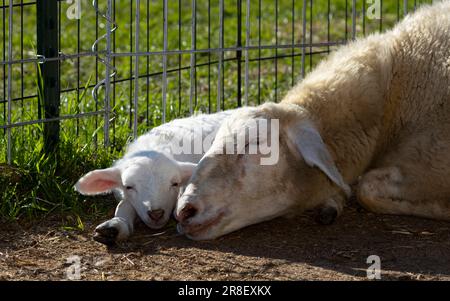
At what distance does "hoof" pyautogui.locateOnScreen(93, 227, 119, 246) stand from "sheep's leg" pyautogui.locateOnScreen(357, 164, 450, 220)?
4.92 ft

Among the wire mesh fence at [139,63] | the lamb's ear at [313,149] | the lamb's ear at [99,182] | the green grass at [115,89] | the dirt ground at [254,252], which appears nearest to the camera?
the dirt ground at [254,252]

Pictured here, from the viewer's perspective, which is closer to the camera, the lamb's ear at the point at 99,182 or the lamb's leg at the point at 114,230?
the lamb's leg at the point at 114,230

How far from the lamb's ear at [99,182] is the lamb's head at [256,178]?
55 cm

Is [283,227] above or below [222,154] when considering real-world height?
below

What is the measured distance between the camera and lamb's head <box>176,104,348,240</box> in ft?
18.3

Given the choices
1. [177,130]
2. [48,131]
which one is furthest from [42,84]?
[177,130]

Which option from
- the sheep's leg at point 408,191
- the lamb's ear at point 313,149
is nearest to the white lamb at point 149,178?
the lamb's ear at point 313,149

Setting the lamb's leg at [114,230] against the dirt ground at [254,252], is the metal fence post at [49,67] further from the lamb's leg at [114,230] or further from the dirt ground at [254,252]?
the lamb's leg at [114,230]

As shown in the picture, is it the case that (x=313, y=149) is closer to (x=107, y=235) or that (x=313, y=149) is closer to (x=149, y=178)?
(x=149, y=178)

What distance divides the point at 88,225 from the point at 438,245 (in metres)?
1.98

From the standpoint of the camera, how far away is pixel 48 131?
6.75 metres

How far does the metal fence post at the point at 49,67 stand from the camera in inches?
261

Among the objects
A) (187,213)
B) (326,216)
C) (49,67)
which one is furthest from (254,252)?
(49,67)
